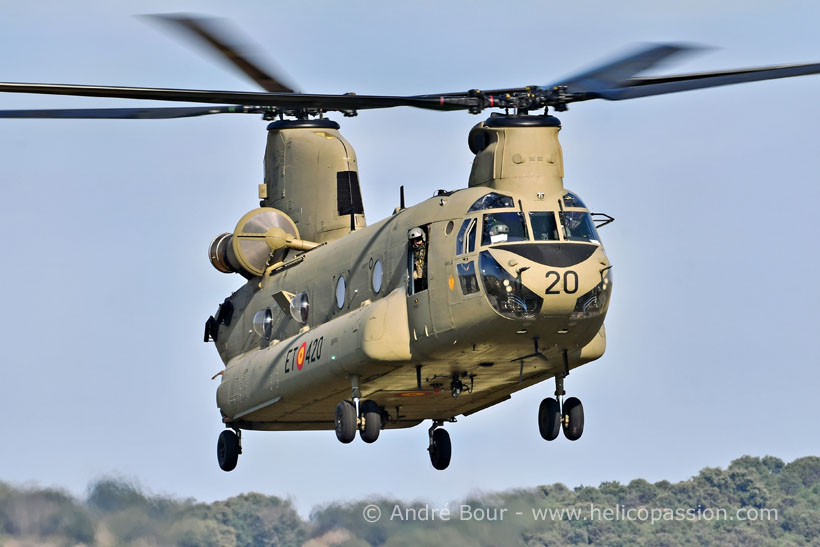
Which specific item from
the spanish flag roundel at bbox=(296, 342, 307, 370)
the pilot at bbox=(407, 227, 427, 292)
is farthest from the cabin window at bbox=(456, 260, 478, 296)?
the spanish flag roundel at bbox=(296, 342, 307, 370)

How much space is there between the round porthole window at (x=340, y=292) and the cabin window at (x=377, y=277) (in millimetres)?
1139

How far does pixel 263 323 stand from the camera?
36656 mm

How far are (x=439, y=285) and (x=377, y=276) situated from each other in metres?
2.08

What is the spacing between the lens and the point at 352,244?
33875 millimetres

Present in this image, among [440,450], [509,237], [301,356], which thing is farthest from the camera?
[440,450]

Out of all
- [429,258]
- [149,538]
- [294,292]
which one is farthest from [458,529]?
[429,258]

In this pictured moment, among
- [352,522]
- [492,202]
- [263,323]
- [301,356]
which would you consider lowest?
[352,522]

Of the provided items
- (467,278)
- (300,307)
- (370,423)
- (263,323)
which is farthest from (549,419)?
(263,323)

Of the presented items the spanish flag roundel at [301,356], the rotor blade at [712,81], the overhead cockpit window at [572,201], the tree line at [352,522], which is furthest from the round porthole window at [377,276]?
the tree line at [352,522]

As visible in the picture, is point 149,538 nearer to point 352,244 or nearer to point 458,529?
point 458,529

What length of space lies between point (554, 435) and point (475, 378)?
1.63 m

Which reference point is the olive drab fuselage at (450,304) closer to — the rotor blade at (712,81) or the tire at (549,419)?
the tire at (549,419)

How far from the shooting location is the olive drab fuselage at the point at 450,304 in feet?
97.8

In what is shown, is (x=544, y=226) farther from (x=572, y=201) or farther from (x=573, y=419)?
(x=573, y=419)
